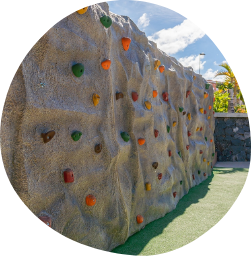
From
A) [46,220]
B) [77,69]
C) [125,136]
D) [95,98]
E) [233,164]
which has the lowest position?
[233,164]

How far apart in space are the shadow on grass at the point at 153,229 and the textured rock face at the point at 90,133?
78 millimetres

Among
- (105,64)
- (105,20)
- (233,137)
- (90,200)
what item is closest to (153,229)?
(90,200)

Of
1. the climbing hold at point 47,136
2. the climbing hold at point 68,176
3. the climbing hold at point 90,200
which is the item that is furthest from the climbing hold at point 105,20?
the climbing hold at point 90,200

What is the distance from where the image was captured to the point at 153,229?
3018mm

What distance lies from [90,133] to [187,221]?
191 centimetres

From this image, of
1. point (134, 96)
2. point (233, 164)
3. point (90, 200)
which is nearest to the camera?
point (90, 200)

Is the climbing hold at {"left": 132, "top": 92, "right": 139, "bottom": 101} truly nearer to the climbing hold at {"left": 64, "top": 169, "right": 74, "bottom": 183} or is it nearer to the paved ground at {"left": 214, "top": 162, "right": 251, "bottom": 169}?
the climbing hold at {"left": 64, "top": 169, "right": 74, "bottom": 183}

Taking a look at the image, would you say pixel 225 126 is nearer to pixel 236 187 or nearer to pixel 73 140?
pixel 236 187

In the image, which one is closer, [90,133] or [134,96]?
[90,133]

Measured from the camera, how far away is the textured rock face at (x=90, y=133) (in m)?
1.82

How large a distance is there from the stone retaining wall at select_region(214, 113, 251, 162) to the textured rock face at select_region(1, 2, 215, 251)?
4565 millimetres

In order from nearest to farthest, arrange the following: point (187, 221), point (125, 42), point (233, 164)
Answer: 1. point (125, 42)
2. point (187, 221)
3. point (233, 164)

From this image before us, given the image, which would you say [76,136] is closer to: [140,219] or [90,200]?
[90,200]

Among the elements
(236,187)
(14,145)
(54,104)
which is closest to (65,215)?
(14,145)
